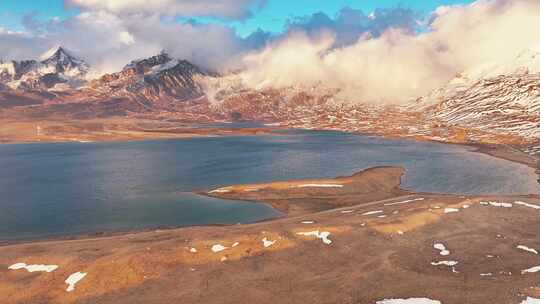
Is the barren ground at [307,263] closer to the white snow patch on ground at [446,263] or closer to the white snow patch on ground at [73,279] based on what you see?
the white snow patch on ground at [73,279]

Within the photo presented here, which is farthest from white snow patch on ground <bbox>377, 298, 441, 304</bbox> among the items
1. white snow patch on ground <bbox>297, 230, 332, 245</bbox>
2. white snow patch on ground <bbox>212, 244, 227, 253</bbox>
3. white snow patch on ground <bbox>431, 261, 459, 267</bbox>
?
white snow patch on ground <bbox>212, 244, 227, 253</bbox>

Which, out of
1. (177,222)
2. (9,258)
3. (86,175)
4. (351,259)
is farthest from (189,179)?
(351,259)

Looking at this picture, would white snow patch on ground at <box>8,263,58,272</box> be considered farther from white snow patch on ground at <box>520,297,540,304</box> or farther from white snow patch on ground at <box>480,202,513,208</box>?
white snow patch on ground at <box>480,202,513,208</box>

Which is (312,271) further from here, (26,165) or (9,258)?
(26,165)

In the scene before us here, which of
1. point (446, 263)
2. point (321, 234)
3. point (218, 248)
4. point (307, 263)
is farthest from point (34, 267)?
point (446, 263)

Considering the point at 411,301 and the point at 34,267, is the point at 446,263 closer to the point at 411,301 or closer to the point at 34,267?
the point at 411,301

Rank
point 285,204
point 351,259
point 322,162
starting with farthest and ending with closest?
1. point 322,162
2. point 285,204
3. point 351,259

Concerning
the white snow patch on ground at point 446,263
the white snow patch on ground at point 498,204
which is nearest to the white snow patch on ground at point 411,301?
the white snow patch on ground at point 446,263
